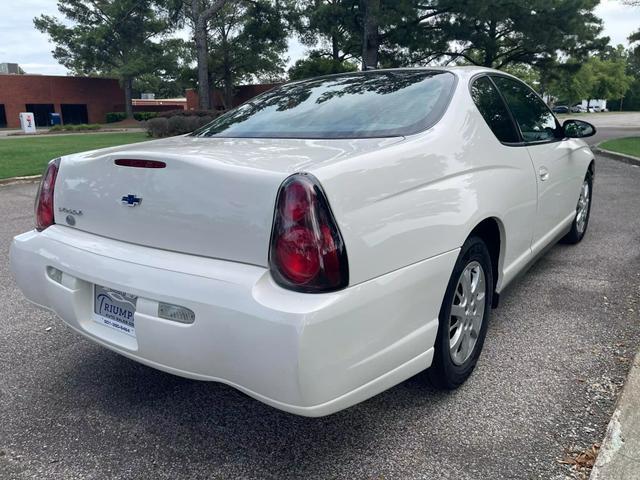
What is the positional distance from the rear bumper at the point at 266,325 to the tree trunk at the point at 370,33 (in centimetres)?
2149

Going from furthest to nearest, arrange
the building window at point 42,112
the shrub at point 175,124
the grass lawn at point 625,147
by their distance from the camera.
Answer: the building window at point 42,112, the shrub at point 175,124, the grass lawn at point 625,147

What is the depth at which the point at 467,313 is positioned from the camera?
2701 millimetres

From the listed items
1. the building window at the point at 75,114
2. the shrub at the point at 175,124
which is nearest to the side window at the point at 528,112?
the shrub at the point at 175,124

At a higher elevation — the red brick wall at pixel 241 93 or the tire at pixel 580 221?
the red brick wall at pixel 241 93

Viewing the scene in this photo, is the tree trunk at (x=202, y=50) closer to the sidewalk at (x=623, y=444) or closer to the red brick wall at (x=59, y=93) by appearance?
the red brick wall at (x=59, y=93)

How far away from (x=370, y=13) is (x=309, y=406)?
22.9 m

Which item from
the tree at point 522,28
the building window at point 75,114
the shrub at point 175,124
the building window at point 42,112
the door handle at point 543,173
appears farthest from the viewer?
the building window at point 75,114

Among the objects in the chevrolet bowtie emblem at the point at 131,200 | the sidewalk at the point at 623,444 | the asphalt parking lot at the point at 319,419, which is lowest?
the asphalt parking lot at the point at 319,419

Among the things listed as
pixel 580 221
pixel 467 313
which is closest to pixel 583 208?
pixel 580 221

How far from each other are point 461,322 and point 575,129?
238 cm

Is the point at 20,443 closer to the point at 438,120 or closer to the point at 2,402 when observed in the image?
the point at 2,402

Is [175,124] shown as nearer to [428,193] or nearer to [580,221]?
[580,221]

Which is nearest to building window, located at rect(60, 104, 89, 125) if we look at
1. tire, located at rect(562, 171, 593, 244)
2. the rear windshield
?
tire, located at rect(562, 171, 593, 244)

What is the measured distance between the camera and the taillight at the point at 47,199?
2727 mm
